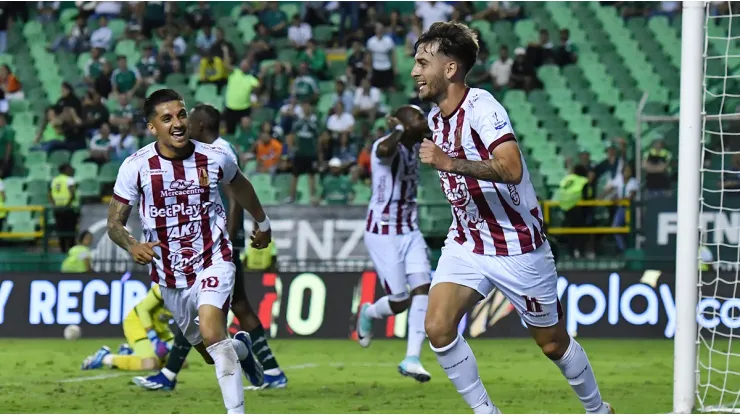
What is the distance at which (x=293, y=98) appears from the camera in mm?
23688

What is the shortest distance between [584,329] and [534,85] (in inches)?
348

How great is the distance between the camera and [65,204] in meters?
20.9

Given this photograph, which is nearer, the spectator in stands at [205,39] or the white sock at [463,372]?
the white sock at [463,372]

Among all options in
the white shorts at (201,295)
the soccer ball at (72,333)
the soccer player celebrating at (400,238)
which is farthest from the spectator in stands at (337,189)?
the white shorts at (201,295)

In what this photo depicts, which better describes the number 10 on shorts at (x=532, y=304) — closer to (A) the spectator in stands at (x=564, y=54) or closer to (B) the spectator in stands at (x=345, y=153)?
(B) the spectator in stands at (x=345, y=153)

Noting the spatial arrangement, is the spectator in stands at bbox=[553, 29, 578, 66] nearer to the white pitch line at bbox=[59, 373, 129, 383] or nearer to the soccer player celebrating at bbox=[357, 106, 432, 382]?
the soccer player celebrating at bbox=[357, 106, 432, 382]

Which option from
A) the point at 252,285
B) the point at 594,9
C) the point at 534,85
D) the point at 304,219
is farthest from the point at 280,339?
the point at 594,9

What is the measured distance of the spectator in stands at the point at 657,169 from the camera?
19.2 m

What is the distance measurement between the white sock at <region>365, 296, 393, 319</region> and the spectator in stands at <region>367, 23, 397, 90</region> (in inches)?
473

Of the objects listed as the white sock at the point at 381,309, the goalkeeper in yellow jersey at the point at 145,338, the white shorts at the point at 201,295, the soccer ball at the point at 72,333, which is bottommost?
the soccer ball at the point at 72,333

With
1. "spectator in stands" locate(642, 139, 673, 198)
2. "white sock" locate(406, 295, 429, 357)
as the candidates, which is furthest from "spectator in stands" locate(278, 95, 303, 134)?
"white sock" locate(406, 295, 429, 357)

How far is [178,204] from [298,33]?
17931 mm

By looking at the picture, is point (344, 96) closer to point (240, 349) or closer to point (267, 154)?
point (267, 154)

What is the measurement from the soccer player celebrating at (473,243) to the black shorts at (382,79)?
16.7 meters
